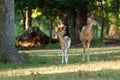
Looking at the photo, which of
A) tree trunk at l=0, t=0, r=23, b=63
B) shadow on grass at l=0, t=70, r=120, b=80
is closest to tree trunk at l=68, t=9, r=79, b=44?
tree trunk at l=0, t=0, r=23, b=63

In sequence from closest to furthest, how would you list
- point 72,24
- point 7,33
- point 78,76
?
1. point 78,76
2. point 7,33
3. point 72,24

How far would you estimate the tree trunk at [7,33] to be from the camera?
17.3 meters

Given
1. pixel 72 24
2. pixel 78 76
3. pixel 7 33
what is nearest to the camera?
pixel 78 76

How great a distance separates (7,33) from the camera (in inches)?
683

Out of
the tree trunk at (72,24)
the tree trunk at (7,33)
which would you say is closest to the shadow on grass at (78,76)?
the tree trunk at (7,33)

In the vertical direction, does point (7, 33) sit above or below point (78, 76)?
above

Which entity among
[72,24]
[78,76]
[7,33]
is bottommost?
[72,24]

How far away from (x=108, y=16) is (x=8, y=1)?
29.8m

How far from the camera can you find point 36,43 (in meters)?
36.9

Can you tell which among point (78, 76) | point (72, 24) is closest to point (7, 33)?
point (78, 76)

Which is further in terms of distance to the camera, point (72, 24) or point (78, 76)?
point (72, 24)

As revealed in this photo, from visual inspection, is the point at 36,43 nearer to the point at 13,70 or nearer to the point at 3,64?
the point at 3,64

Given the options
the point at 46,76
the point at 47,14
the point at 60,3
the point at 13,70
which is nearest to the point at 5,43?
the point at 13,70

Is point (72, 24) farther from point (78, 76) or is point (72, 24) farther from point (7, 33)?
point (78, 76)
